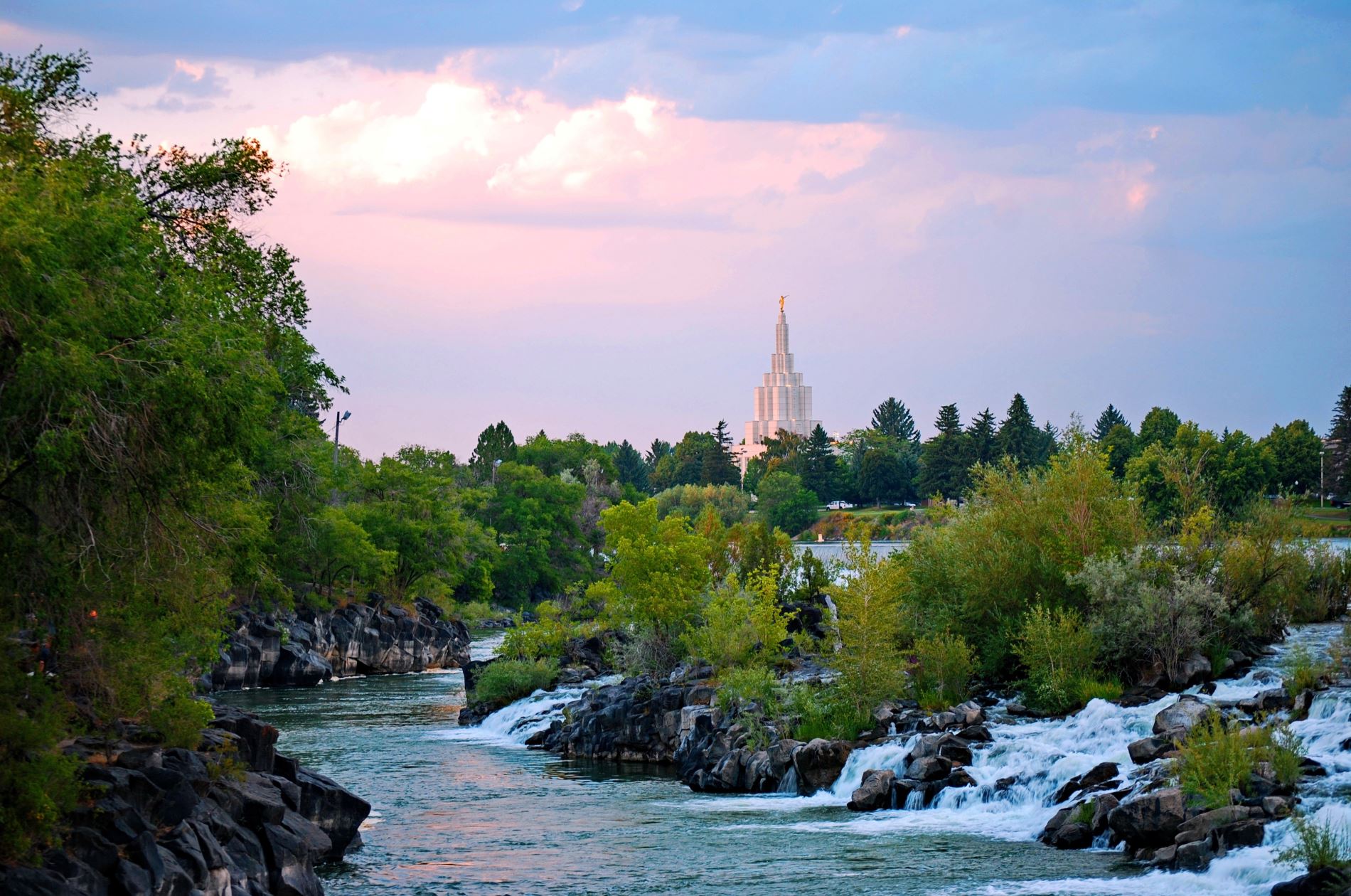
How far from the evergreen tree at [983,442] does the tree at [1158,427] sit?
571 inches

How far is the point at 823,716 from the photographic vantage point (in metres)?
34.7

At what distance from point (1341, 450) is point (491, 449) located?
85019 mm

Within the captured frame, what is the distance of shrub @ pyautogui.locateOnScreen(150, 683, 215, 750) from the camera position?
22.8m

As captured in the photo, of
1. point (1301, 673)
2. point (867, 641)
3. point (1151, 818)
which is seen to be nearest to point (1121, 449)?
point (867, 641)

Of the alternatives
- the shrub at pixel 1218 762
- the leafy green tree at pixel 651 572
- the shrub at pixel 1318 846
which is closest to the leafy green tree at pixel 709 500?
the leafy green tree at pixel 651 572

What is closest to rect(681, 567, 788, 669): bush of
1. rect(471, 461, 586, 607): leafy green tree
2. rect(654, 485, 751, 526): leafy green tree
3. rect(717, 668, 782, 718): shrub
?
rect(717, 668, 782, 718): shrub

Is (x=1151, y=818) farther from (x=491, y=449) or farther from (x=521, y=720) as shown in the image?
(x=491, y=449)

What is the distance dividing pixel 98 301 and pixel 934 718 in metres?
23.0

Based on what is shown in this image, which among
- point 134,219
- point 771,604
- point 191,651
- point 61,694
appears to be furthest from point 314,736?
point 134,219

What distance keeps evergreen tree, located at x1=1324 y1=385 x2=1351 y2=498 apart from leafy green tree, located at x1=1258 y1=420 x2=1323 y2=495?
4.37 feet

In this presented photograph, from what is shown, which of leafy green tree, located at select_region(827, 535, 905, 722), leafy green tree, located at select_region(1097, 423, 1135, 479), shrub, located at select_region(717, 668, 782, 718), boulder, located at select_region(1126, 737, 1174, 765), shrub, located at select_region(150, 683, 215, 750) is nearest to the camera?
shrub, located at select_region(150, 683, 215, 750)

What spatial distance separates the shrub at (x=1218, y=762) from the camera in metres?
23.8

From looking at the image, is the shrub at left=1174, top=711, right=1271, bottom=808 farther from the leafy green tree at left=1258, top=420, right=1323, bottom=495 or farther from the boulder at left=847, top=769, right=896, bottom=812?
the leafy green tree at left=1258, top=420, right=1323, bottom=495

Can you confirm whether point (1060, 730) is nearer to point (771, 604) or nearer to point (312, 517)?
point (771, 604)
